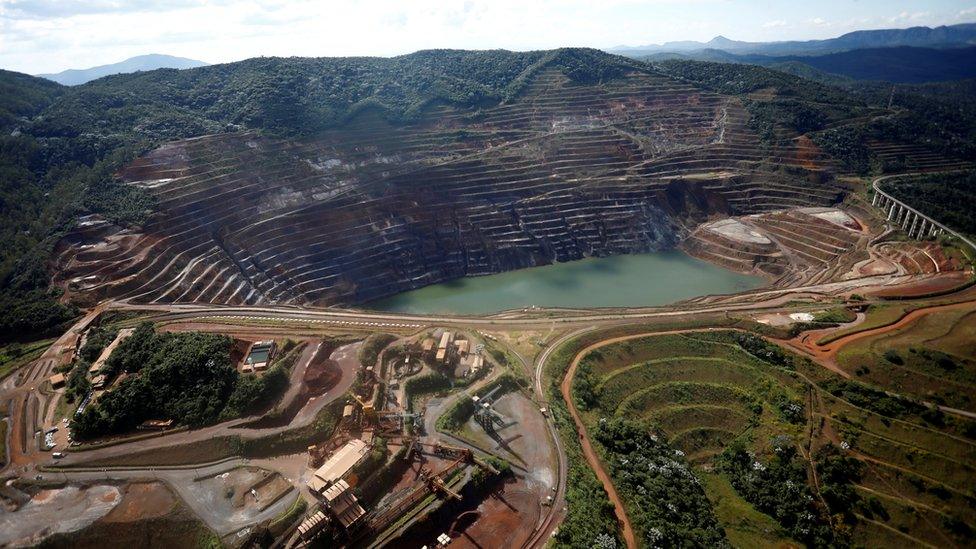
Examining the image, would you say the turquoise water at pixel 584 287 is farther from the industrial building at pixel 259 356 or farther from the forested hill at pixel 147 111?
the forested hill at pixel 147 111

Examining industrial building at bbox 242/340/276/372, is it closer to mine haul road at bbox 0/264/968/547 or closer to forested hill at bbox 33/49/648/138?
mine haul road at bbox 0/264/968/547

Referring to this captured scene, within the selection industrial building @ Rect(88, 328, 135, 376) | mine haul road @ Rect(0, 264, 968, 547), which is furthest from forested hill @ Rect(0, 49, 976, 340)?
industrial building @ Rect(88, 328, 135, 376)

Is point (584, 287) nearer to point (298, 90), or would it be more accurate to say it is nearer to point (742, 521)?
point (742, 521)

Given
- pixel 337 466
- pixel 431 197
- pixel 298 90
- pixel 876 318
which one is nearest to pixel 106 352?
pixel 337 466

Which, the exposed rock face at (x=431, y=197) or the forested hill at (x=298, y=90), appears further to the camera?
the forested hill at (x=298, y=90)

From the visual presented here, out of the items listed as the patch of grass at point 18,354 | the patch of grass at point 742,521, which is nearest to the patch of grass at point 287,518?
the patch of grass at point 742,521

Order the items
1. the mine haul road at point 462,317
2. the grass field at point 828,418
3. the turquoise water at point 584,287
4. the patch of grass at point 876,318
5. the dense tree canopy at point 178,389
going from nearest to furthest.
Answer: the grass field at point 828,418
the dense tree canopy at point 178,389
the mine haul road at point 462,317
the patch of grass at point 876,318
the turquoise water at point 584,287

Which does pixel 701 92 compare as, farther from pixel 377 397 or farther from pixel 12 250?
pixel 12 250
